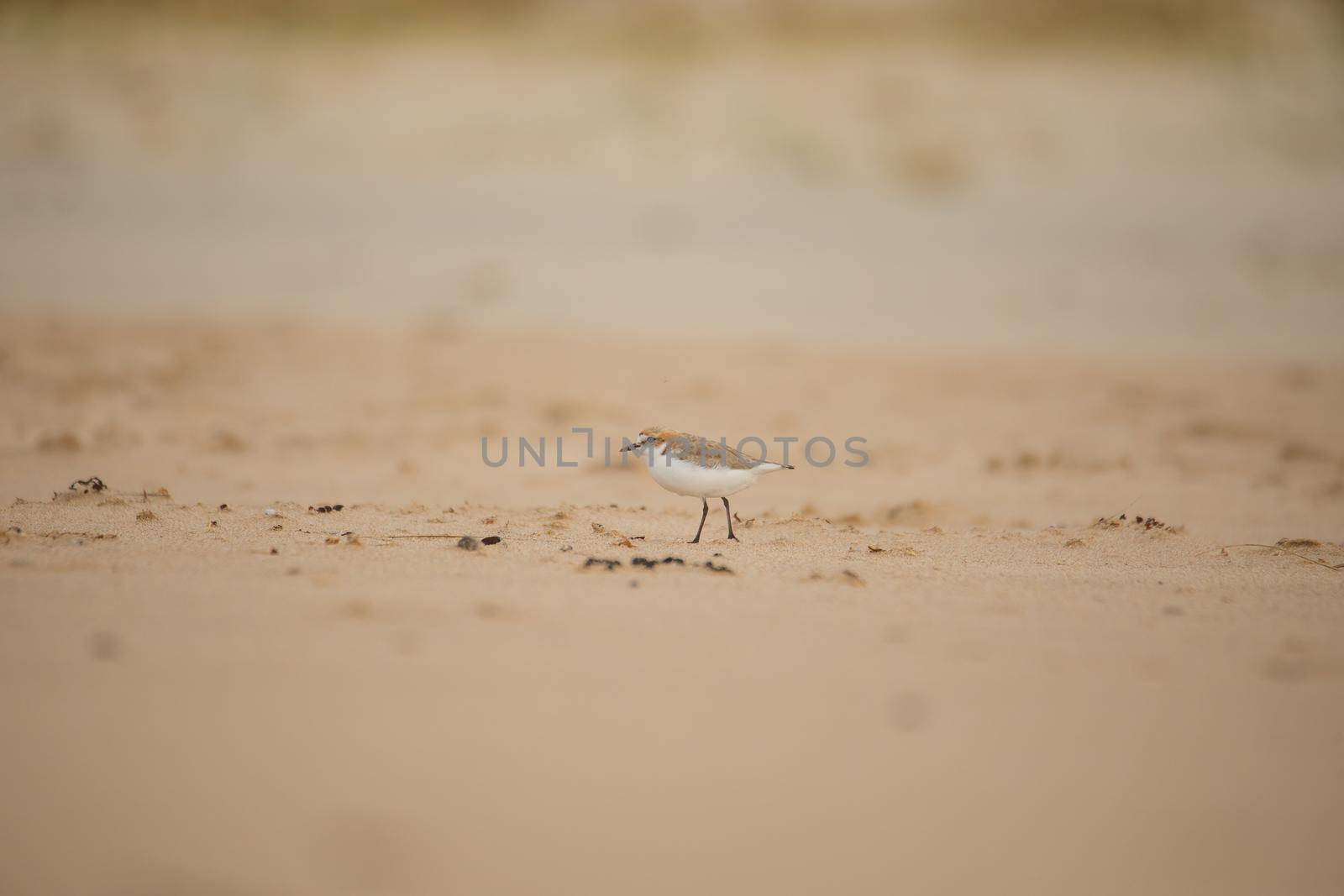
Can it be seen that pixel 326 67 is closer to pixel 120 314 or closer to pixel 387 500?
pixel 120 314

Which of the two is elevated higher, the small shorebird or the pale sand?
the small shorebird

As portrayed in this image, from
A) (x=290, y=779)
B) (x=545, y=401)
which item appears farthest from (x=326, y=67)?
(x=290, y=779)

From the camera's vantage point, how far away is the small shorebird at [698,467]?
6562 millimetres

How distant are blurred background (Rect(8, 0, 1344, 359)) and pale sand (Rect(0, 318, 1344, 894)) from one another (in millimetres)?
11264

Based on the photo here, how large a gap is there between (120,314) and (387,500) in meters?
11.1

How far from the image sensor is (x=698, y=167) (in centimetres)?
Result: 2252

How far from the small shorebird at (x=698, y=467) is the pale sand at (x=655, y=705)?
0.34m

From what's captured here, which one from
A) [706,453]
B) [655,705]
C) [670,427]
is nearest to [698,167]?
[670,427]

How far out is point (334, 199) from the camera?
21.1m

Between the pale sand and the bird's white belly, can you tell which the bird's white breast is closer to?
the bird's white belly

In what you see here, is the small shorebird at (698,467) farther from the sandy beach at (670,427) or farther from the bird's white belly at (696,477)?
the sandy beach at (670,427)

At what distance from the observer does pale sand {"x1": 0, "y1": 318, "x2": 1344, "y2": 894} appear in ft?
10.4

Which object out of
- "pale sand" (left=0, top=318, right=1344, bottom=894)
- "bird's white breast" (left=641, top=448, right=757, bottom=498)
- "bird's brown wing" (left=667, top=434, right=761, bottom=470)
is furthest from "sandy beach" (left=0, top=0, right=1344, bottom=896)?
"bird's brown wing" (left=667, top=434, right=761, bottom=470)

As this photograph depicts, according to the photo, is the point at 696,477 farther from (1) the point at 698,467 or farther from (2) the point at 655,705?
(2) the point at 655,705
